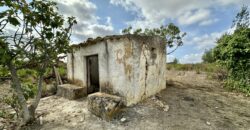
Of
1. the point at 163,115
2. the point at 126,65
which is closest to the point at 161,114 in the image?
the point at 163,115

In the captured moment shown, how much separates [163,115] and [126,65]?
2.01m

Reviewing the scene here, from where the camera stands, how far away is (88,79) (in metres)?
7.23

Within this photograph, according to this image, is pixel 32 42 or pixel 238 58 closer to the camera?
pixel 32 42

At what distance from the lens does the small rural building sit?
5367mm

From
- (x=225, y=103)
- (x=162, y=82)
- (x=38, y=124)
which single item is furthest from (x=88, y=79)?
(x=225, y=103)

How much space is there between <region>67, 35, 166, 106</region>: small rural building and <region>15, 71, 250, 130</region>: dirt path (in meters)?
0.58

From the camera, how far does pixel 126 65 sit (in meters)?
5.36

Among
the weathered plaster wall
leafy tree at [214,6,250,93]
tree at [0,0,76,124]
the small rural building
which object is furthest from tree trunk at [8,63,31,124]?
leafy tree at [214,6,250,93]

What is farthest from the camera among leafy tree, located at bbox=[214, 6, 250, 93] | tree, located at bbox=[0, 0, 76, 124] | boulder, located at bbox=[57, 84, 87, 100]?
leafy tree, located at bbox=[214, 6, 250, 93]

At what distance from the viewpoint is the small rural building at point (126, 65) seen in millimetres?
5367

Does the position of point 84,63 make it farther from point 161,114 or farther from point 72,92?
point 161,114

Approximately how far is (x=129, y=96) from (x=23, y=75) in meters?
7.25

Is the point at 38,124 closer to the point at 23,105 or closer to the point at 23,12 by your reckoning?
the point at 23,105

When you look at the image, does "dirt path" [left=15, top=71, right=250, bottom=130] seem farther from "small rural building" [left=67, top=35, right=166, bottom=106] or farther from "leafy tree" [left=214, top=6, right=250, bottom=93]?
"leafy tree" [left=214, top=6, right=250, bottom=93]
